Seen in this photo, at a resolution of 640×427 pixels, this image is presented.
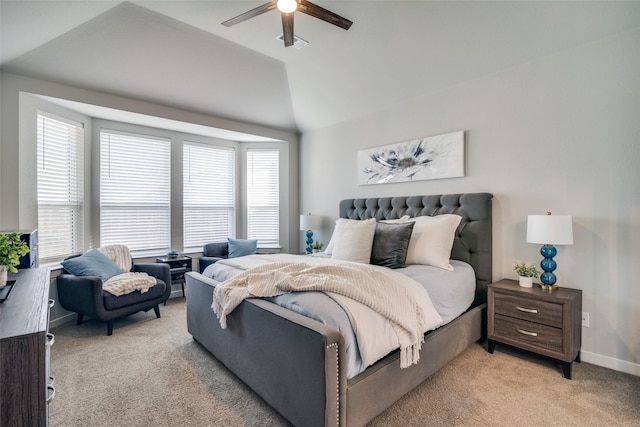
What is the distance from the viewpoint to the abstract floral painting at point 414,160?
3455mm

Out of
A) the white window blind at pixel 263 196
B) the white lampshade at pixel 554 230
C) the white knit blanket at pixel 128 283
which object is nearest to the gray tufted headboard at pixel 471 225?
the white lampshade at pixel 554 230

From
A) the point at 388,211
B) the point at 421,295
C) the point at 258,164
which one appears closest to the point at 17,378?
the point at 421,295

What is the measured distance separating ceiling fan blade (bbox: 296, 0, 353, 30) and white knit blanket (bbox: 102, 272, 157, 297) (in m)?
3.22

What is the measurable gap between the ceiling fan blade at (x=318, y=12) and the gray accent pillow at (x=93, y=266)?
11.0 feet

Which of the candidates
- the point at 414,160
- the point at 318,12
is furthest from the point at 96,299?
the point at 414,160

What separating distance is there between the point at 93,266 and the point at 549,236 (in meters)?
4.53

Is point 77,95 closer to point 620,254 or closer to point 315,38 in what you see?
point 315,38

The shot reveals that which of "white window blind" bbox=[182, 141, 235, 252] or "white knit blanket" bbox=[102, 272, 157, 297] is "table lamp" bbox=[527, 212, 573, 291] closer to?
"white knit blanket" bbox=[102, 272, 157, 297]

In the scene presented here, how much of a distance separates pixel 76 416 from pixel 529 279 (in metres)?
3.60

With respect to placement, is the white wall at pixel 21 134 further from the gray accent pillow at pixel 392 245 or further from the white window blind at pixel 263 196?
the gray accent pillow at pixel 392 245

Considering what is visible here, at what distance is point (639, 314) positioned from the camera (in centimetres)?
244

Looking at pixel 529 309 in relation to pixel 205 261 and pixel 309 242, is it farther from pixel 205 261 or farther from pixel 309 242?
pixel 205 261

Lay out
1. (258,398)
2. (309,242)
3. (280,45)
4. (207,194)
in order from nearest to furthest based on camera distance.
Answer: (258,398), (280,45), (309,242), (207,194)

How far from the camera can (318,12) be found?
2367 mm
